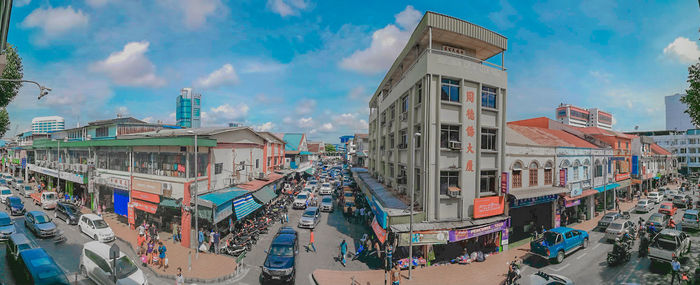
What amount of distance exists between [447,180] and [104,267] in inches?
752

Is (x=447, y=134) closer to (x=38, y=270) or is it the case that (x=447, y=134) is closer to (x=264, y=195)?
(x=264, y=195)

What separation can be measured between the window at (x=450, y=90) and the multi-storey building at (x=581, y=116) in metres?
128

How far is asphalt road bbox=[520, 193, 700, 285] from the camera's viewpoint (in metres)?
15.5

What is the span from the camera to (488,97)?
19.5 metres

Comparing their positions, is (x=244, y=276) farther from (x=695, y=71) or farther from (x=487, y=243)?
(x=695, y=71)

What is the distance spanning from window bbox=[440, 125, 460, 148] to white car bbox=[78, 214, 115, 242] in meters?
24.3

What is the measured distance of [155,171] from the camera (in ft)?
74.1

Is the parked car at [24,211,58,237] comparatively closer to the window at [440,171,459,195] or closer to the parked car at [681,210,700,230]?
the window at [440,171,459,195]

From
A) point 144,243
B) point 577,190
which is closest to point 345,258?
point 144,243

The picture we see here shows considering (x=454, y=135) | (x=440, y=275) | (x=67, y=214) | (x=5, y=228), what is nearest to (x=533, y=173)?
(x=454, y=135)

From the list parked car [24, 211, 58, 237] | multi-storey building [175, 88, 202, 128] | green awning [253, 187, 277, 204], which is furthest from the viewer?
multi-storey building [175, 88, 202, 128]

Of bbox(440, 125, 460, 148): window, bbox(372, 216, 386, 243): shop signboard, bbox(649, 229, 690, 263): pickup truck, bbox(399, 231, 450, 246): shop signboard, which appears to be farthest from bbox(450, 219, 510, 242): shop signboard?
bbox(649, 229, 690, 263): pickup truck

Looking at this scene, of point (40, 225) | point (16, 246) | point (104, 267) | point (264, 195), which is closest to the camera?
point (104, 267)

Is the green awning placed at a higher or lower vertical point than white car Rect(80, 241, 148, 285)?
higher
